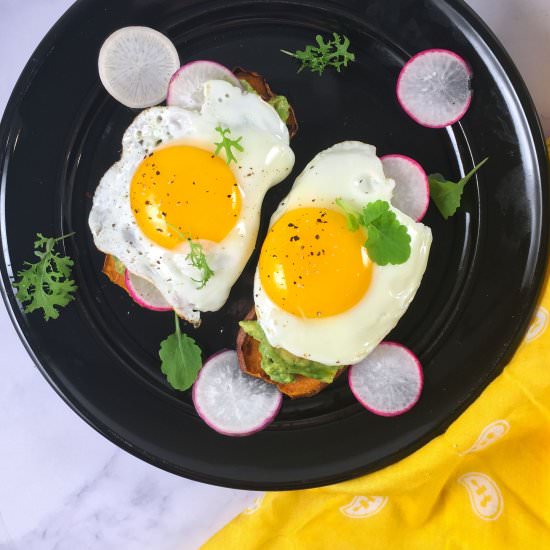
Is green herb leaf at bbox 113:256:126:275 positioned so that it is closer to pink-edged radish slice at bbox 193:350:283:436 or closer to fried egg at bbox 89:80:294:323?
fried egg at bbox 89:80:294:323

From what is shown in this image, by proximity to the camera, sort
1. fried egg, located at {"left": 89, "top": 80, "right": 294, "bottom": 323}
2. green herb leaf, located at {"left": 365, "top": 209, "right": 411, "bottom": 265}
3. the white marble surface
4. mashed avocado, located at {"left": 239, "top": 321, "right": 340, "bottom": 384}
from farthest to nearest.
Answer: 1. the white marble surface
2. mashed avocado, located at {"left": 239, "top": 321, "right": 340, "bottom": 384}
3. fried egg, located at {"left": 89, "top": 80, "right": 294, "bottom": 323}
4. green herb leaf, located at {"left": 365, "top": 209, "right": 411, "bottom": 265}

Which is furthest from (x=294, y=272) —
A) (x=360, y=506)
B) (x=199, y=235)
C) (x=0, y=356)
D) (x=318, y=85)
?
(x=0, y=356)

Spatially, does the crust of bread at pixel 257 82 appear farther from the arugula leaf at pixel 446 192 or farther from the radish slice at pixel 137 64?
the arugula leaf at pixel 446 192

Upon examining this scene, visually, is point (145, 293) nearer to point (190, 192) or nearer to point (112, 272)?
point (112, 272)

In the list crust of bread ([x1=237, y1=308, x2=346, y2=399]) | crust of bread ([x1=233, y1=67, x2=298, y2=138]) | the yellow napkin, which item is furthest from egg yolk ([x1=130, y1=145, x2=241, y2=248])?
the yellow napkin

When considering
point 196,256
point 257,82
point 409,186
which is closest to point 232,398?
point 196,256

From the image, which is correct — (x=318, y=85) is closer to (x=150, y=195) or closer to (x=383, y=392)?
(x=150, y=195)
